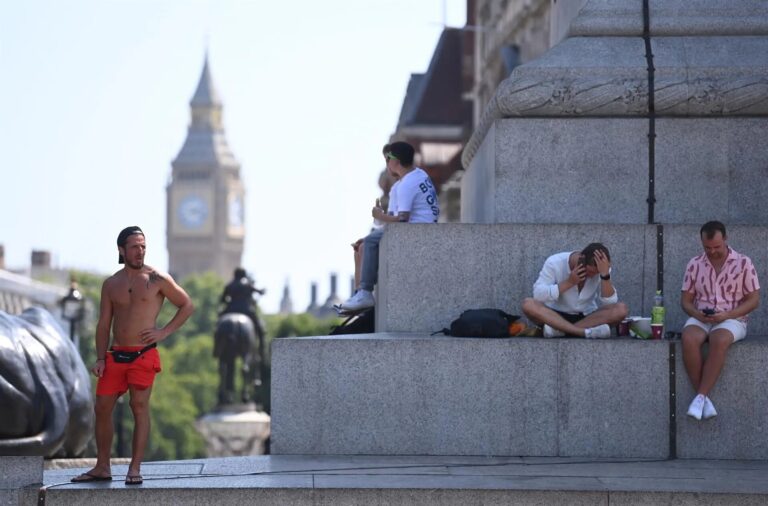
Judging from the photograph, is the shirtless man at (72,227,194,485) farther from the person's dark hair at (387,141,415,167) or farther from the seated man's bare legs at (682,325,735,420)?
the person's dark hair at (387,141,415,167)

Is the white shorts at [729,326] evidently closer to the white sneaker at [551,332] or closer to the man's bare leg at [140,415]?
the white sneaker at [551,332]

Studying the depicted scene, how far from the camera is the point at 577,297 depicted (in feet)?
42.4

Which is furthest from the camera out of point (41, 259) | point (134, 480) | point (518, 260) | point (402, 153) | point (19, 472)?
point (41, 259)

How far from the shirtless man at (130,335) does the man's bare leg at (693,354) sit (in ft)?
9.86

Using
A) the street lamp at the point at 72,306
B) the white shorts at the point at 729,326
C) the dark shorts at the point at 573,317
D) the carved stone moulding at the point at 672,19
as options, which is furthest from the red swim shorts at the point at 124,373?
the street lamp at the point at 72,306

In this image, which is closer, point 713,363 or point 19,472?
point 19,472

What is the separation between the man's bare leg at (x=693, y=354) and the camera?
12.3 metres

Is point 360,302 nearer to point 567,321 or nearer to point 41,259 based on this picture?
point 567,321

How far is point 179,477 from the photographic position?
11.4 meters

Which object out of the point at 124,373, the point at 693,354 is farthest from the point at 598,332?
the point at 124,373

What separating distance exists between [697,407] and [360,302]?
11.4 feet

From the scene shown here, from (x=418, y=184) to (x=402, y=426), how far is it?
2790 millimetres

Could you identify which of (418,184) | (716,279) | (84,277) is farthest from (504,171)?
(84,277)

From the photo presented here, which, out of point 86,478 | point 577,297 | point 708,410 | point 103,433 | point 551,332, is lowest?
point 86,478
